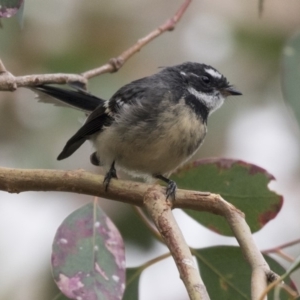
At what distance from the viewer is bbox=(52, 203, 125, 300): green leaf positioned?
1.72 m

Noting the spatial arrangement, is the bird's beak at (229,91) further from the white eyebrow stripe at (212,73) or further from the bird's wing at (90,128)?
the bird's wing at (90,128)

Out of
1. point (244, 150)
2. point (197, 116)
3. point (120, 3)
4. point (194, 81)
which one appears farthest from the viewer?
point (120, 3)

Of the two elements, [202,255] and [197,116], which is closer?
[202,255]

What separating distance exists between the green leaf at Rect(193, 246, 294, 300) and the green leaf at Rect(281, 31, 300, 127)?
1.52 ft

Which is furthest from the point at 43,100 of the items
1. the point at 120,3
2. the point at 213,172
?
the point at 120,3

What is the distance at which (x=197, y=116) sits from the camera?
7.88 ft

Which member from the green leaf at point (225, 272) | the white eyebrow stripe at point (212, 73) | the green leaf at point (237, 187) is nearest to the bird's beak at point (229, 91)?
the white eyebrow stripe at point (212, 73)

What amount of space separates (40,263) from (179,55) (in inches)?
63.2

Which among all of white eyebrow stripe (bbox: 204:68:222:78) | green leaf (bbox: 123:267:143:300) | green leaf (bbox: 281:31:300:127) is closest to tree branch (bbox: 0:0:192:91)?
green leaf (bbox: 281:31:300:127)

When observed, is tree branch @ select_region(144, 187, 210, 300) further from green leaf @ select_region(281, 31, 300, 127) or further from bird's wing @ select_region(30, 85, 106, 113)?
bird's wing @ select_region(30, 85, 106, 113)

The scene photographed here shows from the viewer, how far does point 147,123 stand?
2305 millimetres

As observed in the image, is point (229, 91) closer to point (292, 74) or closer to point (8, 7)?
point (292, 74)

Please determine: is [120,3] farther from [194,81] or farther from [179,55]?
[194,81]

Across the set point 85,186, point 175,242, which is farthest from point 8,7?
point 175,242
